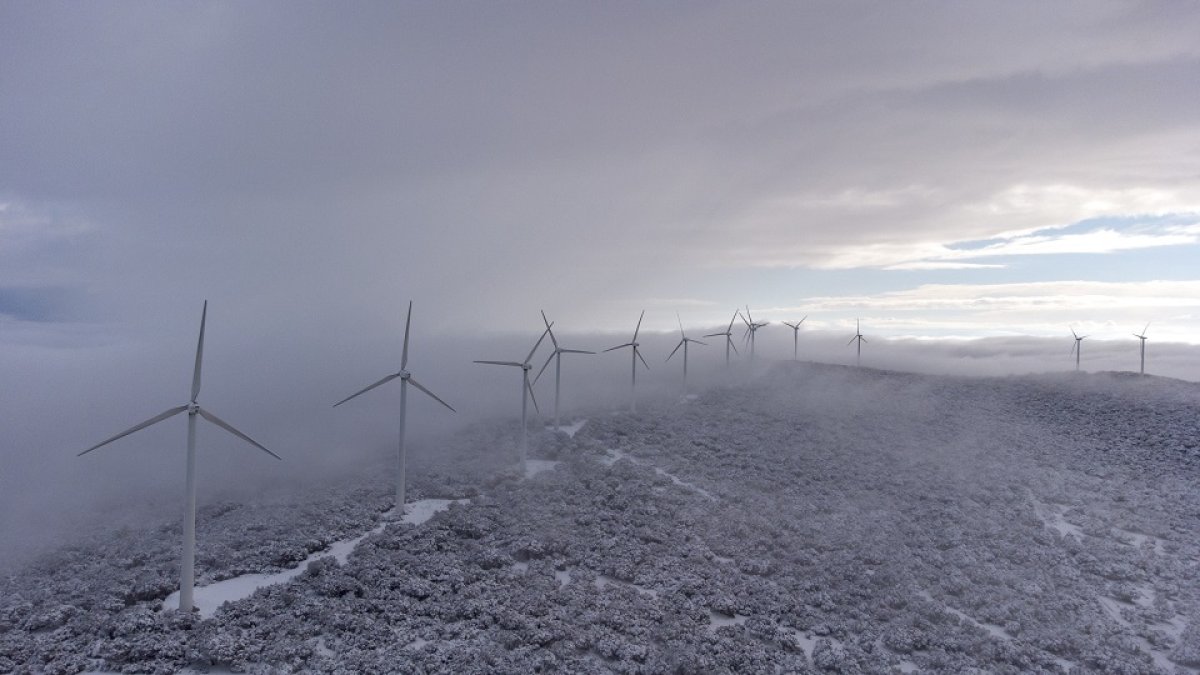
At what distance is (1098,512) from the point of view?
6906 centimetres

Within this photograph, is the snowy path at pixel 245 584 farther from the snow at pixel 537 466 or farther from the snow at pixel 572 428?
the snow at pixel 572 428

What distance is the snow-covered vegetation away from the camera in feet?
138

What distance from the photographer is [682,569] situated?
53.6 meters

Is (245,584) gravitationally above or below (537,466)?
below

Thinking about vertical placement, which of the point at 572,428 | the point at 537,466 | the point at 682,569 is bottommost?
the point at 682,569

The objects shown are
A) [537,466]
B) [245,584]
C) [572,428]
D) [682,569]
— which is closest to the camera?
[245,584]

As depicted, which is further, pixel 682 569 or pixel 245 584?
pixel 682 569

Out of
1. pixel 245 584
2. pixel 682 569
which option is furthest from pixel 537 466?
pixel 245 584

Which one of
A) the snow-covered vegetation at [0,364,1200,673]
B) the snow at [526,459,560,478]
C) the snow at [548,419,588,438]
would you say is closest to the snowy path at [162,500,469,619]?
the snow-covered vegetation at [0,364,1200,673]

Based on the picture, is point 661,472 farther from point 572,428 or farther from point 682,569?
point 682,569

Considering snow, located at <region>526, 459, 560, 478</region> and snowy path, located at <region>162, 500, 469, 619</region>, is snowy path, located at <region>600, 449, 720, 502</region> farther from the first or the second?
snowy path, located at <region>162, 500, 469, 619</region>

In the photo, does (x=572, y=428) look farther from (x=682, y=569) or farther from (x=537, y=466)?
(x=682, y=569)

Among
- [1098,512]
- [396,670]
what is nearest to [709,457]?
[1098,512]

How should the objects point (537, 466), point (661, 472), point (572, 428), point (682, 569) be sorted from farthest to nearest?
1. point (572, 428)
2. point (537, 466)
3. point (661, 472)
4. point (682, 569)
